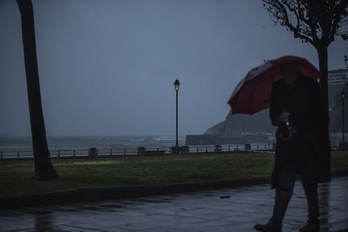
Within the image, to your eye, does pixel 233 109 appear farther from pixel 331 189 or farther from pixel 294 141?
pixel 331 189

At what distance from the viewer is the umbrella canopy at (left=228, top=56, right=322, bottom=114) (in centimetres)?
719

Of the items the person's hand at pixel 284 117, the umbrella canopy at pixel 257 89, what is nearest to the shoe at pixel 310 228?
the person's hand at pixel 284 117

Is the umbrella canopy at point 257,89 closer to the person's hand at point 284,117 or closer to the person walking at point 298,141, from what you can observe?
the person walking at point 298,141

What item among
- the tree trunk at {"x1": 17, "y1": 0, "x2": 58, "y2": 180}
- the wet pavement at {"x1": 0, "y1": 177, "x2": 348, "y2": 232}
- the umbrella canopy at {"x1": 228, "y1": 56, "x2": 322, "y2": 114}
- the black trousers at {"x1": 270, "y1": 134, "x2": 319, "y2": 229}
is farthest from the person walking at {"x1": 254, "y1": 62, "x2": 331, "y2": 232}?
the tree trunk at {"x1": 17, "y1": 0, "x2": 58, "y2": 180}

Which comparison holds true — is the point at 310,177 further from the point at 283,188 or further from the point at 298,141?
the point at 298,141

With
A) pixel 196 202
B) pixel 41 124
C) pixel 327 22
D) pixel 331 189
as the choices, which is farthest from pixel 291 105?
pixel 327 22

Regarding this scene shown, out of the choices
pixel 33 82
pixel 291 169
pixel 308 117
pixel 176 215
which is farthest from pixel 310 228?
pixel 33 82

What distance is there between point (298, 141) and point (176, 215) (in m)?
3.07

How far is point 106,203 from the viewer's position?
10758 mm

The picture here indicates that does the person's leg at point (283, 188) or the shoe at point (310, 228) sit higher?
the person's leg at point (283, 188)

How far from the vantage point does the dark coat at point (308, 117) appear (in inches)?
257

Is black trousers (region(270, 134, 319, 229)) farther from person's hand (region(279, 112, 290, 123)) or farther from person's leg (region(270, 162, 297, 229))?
person's hand (region(279, 112, 290, 123))

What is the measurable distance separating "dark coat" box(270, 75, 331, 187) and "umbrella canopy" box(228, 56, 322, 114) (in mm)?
479

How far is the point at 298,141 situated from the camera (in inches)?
256
